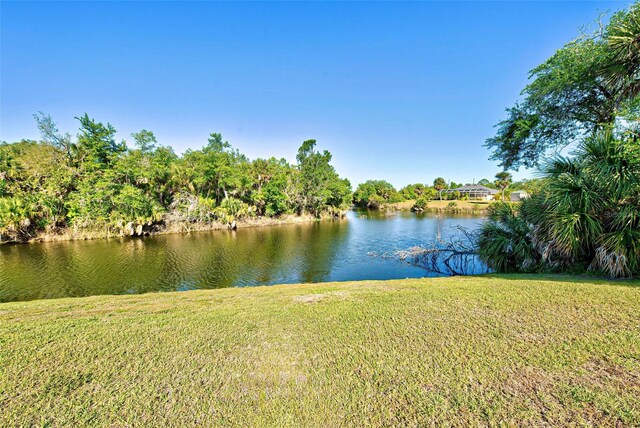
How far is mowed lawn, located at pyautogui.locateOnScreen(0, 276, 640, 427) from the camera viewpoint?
2854 mm

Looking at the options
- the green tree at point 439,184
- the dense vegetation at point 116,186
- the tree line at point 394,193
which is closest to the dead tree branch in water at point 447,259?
the dense vegetation at point 116,186

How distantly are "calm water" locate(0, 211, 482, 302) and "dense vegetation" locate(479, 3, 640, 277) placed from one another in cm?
512

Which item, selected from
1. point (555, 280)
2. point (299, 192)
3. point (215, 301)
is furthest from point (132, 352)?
point (299, 192)

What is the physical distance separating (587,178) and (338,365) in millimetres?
9994

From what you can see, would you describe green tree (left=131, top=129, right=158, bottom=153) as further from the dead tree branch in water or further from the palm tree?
the palm tree

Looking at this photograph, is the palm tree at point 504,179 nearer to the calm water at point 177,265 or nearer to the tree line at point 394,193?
the tree line at point 394,193

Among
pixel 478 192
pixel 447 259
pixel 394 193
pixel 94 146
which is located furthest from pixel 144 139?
pixel 478 192

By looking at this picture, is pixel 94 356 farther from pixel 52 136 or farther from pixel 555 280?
pixel 52 136

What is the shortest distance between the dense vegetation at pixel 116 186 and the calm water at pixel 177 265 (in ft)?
11.8

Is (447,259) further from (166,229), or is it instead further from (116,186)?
(116,186)

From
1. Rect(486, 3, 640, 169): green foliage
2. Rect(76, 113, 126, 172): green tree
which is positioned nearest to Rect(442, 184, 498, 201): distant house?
Rect(486, 3, 640, 169): green foliage

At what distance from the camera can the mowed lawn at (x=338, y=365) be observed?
2.85 m

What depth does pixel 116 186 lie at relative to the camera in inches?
1115

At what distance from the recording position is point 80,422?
9.11 feet
